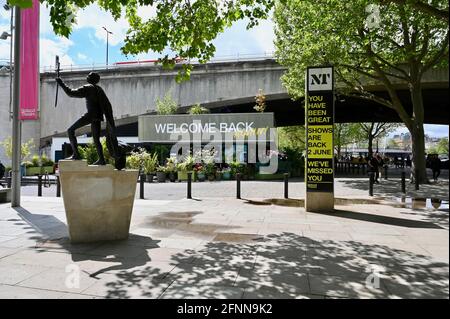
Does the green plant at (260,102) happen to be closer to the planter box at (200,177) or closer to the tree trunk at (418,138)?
the planter box at (200,177)

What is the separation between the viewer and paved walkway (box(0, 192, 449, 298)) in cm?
408

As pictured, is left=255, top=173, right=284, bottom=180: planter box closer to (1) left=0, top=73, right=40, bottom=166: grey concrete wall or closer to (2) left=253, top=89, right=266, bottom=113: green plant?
(2) left=253, top=89, right=266, bottom=113: green plant

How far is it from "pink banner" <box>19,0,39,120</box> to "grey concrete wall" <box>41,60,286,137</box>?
18.8 m

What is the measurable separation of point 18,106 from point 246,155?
620 inches

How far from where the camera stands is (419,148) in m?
19.0

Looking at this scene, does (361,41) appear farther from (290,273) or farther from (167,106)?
(167,106)

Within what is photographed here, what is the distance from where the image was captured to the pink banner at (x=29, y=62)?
12.4 metres

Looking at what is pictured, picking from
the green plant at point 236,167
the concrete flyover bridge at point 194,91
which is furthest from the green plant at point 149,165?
the concrete flyover bridge at point 194,91

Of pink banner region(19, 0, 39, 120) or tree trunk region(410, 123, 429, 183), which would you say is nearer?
pink banner region(19, 0, 39, 120)

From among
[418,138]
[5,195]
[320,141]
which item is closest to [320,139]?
[320,141]

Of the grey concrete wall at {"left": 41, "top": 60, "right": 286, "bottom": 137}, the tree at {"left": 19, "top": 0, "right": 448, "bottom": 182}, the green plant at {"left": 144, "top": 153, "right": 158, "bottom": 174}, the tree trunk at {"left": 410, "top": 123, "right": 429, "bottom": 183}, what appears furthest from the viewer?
the grey concrete wall at {"left": 41, "top": 60, "right": 286, "bottom": 137}

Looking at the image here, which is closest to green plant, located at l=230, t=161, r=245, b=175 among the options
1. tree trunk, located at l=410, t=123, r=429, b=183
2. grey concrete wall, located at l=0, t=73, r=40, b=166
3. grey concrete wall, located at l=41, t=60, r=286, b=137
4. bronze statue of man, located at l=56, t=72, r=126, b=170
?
grey concrete wall, located at l=41, t=60, r=286, b=137

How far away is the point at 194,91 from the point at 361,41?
57.6ft

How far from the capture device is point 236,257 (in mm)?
5445
